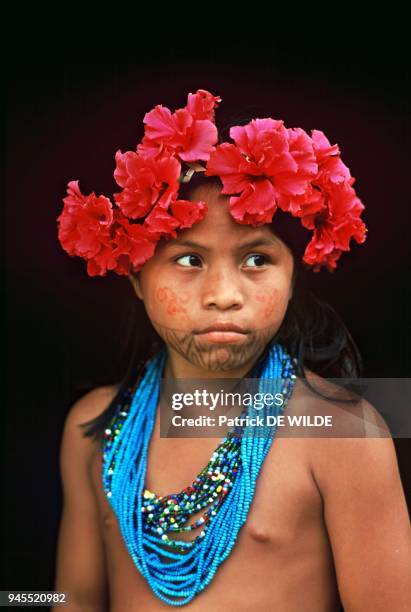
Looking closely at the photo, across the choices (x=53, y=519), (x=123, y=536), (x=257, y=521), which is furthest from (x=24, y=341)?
(x=257, y=521)

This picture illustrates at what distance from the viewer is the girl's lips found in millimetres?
1830

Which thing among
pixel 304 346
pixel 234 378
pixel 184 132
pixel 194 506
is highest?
pixel 184 132

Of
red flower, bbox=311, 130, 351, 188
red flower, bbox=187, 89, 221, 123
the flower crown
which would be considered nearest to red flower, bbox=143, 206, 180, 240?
the flower crown

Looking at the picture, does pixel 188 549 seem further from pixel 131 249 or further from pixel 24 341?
pixel 24 341

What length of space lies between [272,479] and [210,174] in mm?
696

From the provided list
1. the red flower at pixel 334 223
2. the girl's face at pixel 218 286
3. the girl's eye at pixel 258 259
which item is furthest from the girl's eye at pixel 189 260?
the red flower at pixel 334 223

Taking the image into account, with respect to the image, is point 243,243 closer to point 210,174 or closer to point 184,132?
point 210,174

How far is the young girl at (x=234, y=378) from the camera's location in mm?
1818

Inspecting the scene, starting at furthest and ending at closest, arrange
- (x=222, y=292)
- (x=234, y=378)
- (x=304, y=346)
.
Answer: (x=304, y=346) < (x=234, y=378) < (x=222, y=292)

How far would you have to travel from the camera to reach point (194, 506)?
77.2 inches

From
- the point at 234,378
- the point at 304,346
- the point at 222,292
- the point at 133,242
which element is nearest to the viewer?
the point at 222,292

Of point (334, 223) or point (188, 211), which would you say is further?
point (334, 223)

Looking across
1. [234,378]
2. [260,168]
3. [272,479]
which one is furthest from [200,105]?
[272,479]

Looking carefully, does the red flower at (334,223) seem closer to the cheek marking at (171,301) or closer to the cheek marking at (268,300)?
the cheek marking at (268,300)
